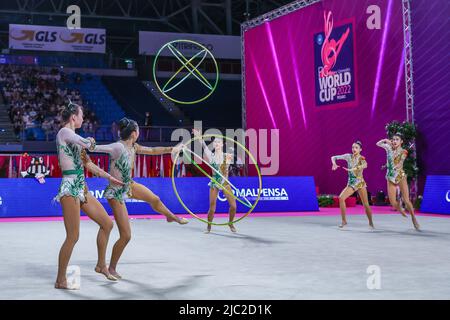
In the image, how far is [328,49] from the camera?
2206cm

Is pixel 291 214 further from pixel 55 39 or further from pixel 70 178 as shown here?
pixel 55 39

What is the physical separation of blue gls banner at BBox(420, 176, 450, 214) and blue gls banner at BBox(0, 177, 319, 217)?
3142 millimetres

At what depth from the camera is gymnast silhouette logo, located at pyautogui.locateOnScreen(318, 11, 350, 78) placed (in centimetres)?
2173

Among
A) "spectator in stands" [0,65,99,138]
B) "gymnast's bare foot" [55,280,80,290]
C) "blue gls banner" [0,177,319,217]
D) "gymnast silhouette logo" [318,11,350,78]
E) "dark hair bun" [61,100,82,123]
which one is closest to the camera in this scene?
"gymnast's bare foot" [55,280,80,290]

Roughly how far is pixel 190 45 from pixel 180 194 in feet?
58.8

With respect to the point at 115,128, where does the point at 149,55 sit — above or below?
above

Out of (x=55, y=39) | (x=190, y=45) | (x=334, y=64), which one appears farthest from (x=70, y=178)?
(x=55, y=39)

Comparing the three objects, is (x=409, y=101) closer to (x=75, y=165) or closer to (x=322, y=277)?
→ (x=322, y=277)

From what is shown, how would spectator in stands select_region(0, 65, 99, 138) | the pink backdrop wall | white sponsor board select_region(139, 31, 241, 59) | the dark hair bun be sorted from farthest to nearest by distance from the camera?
1. white sponsor board select_region(139, 31, 241, 59)
2. spectator in stands select_region(0, 65, 99, 138)
3. the pink backdrop wall
4. the dark hair bun

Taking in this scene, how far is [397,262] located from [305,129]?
1554cm

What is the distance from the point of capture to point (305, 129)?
23344mm

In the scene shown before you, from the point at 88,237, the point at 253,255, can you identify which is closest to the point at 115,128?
the point at 88,237

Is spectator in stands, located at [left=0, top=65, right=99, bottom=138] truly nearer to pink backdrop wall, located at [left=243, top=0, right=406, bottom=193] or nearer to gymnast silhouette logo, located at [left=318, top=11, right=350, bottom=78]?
pink backdrop wall, located at [left=243, top=0, right=406, bottom=193]

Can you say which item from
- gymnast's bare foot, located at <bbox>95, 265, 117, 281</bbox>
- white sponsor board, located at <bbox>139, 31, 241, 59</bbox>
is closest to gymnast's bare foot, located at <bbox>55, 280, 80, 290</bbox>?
gymnast's bare foot, located at <bbox>95, 265, 117, 281</bbox>
